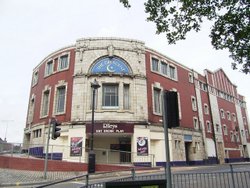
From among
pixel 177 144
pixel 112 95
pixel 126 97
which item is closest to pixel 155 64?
pixel 126 97

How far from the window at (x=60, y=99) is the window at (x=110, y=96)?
4559mm

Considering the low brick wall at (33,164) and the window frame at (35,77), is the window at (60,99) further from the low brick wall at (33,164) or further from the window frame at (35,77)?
the low brick wall at (33,164)

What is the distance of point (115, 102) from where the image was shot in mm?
22078

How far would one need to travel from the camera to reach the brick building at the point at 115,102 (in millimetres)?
21078

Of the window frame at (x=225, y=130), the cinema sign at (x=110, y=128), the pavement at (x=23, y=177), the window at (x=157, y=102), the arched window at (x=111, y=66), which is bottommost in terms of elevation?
the pavement at (x=23, y=177)

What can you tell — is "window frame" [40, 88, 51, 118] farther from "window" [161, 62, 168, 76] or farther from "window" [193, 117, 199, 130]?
"window" [193, 117, 199, 130]

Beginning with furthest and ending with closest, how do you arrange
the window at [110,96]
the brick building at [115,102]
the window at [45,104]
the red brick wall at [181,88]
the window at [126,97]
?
the window at [45,104], the red brick wall at [181,88], the window at [126,97], the window at [110,96], the brick building at [115,102]

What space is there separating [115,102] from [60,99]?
6187 millimetres

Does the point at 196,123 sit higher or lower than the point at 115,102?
lower

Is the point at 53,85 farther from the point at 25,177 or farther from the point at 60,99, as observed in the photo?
the point at 25,177

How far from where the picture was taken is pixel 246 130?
44.7 meters

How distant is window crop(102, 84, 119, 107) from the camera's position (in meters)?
22.0

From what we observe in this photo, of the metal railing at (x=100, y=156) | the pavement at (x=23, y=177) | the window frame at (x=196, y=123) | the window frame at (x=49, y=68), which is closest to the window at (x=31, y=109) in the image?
the window frame at (x=49, y=68)

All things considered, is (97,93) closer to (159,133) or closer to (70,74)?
(70,74)
